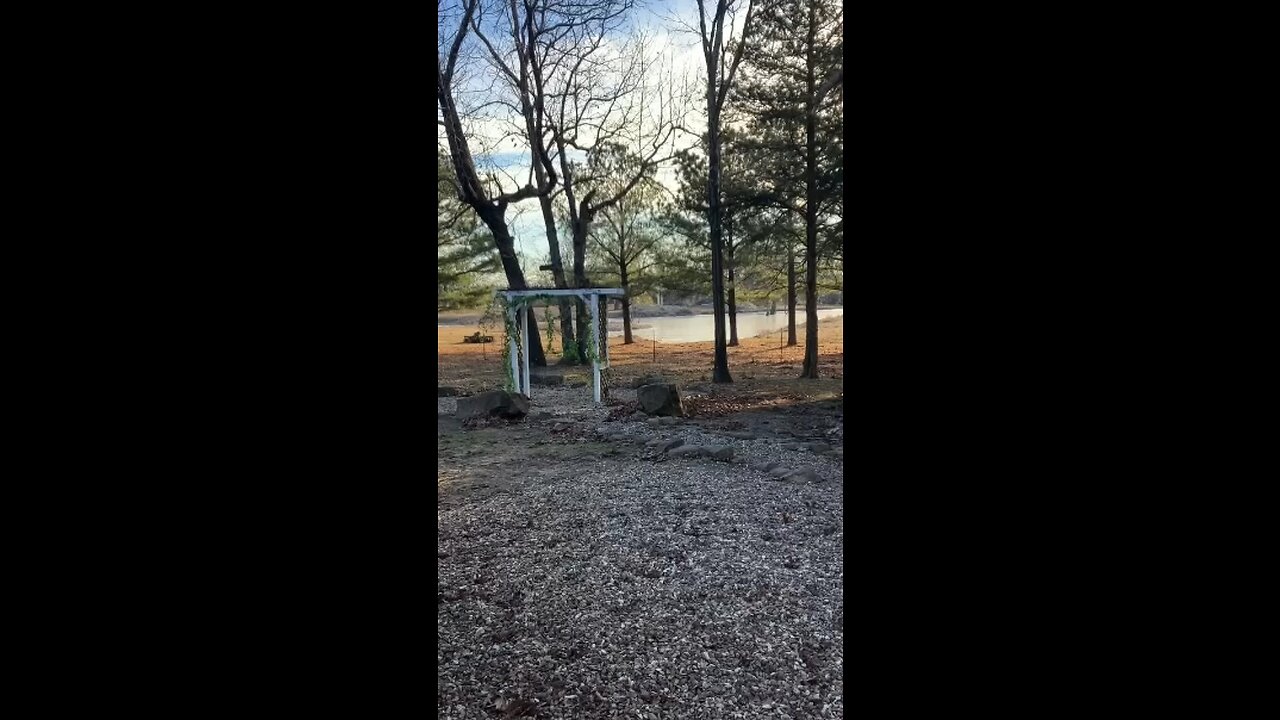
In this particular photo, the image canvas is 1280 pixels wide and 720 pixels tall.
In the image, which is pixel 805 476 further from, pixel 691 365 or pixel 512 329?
pixel 691 365

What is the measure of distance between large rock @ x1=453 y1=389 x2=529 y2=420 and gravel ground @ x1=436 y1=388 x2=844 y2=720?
273 cm

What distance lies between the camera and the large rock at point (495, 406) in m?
8.57

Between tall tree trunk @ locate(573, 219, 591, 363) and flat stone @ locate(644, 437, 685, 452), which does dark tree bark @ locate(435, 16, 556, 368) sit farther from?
flat stone @ locate(644, 437, 685, 452)

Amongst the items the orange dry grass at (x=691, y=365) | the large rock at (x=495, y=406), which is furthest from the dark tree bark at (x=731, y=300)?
the large rock at (x=495, y=406)

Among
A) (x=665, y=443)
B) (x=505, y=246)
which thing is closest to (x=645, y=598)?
(x=665, y=443)

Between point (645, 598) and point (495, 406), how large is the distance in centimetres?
550

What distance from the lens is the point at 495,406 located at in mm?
8570

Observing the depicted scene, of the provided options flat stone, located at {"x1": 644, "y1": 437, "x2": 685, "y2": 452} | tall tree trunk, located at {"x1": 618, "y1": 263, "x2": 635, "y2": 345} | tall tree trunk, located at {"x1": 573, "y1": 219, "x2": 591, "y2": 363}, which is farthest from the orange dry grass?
flat stone, located at {"x1": 644, "y1": 437, "x2": 685, "y2": 452}
